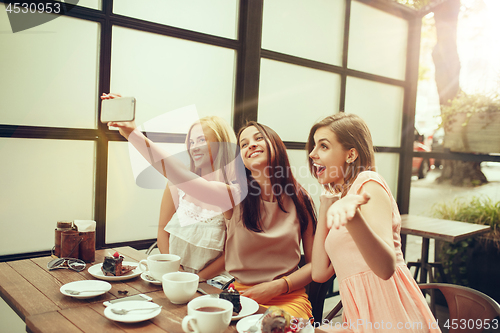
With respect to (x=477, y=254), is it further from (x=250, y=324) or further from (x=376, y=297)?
(x=250, y=324)

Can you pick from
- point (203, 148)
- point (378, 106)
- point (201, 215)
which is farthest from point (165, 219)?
point (378, 106)

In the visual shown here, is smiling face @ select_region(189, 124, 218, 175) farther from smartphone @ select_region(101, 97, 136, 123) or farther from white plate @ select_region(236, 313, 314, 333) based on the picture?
white plate @ select_region(236, 313, 314, 333)

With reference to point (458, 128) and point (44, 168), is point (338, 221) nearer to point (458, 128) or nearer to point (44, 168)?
point (44, 168)

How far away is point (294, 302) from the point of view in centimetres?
189

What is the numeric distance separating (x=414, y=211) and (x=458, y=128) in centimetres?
108

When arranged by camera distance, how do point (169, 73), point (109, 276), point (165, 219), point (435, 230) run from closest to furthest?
point (109, 276), point (165, 219), point (169, 73), point (435, 230)

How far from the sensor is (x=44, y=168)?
2.17 meters

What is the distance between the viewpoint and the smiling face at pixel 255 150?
199cm

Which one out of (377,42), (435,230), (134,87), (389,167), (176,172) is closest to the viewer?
(176,172)

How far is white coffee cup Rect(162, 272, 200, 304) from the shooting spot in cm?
129

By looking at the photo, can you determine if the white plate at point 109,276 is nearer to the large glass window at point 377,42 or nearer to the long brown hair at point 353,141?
the long brown hair at point 353,141

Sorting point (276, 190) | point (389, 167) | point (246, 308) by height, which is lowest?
point (246, 308)

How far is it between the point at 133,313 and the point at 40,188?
1291 millimetres

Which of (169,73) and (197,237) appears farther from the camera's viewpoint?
(169,73)
